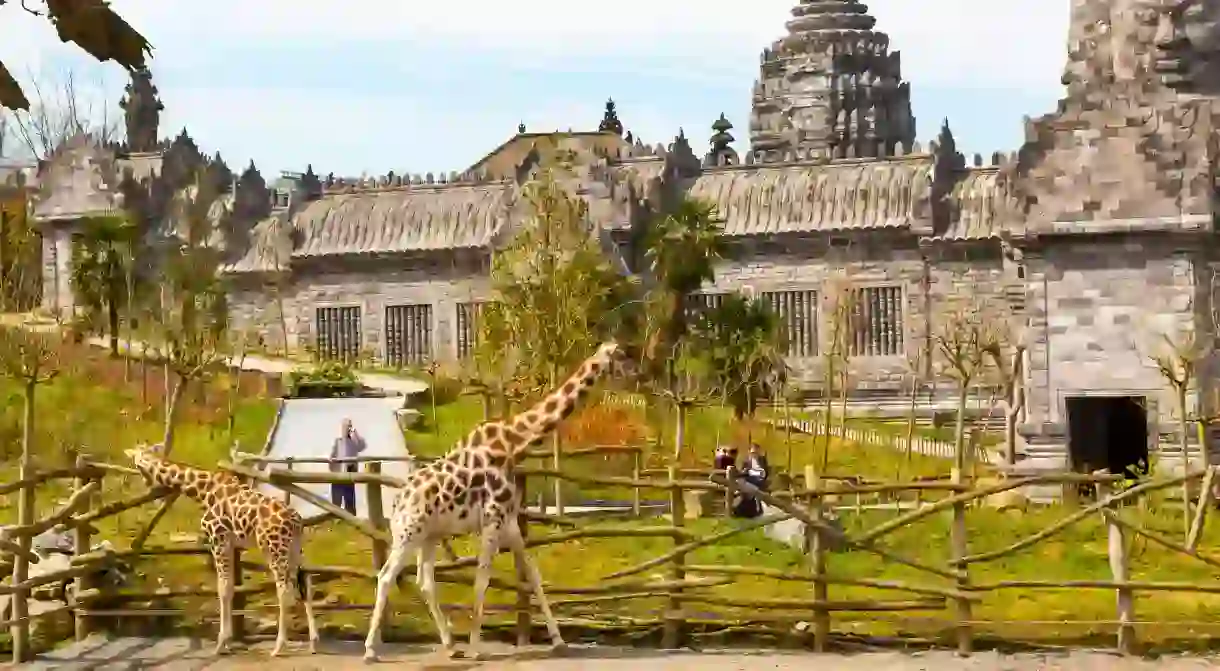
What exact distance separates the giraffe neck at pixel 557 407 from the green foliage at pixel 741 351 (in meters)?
20.0

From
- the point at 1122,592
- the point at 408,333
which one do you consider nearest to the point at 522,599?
the point at 1122,592

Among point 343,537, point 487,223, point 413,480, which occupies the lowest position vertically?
point 343,537

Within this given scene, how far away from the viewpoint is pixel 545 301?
28766 millimetres

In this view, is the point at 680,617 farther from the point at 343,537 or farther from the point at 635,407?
the point at 635,407

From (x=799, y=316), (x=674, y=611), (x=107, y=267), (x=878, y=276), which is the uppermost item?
(x=107, y=267)

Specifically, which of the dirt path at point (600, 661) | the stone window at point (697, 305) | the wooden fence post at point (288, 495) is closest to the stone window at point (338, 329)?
the stone window at point (697, 305)

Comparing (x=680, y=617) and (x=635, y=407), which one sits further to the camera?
(x=635, y=407)

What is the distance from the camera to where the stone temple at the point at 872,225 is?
2208 cm

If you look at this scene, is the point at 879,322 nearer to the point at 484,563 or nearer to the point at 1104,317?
the point at 1104,317

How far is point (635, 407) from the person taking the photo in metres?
32.3

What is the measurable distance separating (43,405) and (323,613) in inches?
759

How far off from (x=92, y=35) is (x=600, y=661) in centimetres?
512

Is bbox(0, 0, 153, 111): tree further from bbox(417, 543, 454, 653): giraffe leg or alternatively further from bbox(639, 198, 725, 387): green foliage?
bbox(639, 198, 725, 387): green foliage

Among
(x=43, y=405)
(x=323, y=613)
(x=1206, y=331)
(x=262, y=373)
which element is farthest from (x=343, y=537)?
(x=262, y=373)
